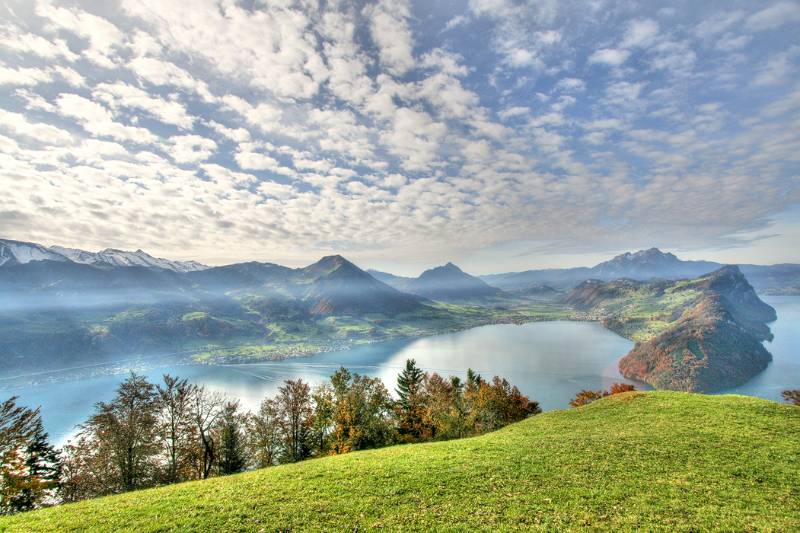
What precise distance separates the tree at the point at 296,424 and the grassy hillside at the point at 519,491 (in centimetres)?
3364

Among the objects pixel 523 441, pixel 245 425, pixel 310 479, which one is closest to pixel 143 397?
pixel 245 425

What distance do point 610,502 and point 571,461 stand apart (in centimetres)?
560

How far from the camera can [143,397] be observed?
1750 inches

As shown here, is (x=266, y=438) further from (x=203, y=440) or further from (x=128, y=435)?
(x=128, y=435)

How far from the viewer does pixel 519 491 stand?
18984mm

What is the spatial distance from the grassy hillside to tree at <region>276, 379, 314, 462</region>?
33639mm

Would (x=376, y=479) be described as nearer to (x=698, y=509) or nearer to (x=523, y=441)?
(x=523, y=441)

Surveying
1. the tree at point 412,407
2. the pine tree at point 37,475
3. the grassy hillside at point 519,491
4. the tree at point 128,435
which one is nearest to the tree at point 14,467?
the pine tree at point 37,475

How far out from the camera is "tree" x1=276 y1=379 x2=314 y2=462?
182 feet

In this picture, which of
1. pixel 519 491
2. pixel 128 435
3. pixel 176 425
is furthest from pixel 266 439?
pixel 519 491

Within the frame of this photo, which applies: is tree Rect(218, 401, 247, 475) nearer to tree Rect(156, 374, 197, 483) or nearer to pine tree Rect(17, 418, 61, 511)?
tree Rect(156, 374, 197, 483)

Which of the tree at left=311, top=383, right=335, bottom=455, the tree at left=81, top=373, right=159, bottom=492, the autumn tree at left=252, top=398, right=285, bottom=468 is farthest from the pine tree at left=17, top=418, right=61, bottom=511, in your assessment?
the tree at left=311, top=383, right=335, bottom=455

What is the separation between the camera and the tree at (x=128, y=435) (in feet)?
133

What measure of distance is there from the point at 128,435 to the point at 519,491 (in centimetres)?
4775
